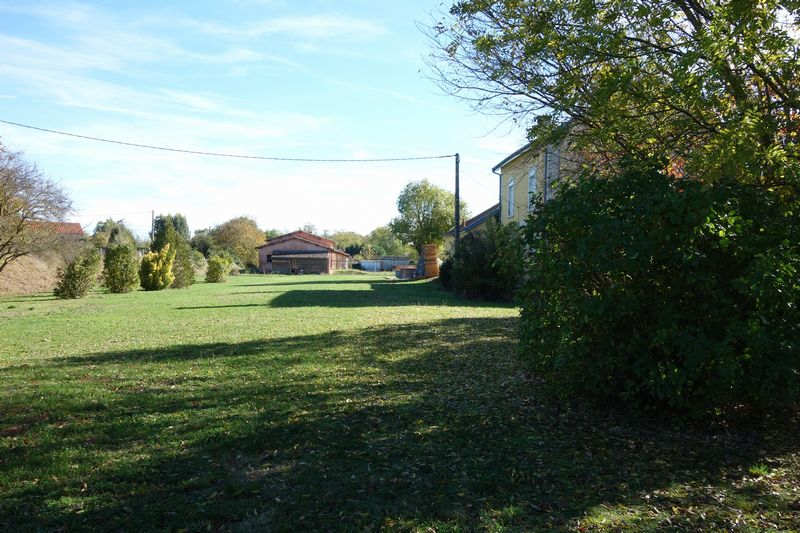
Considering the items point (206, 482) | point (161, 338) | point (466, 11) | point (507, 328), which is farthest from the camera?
point (507, 328)

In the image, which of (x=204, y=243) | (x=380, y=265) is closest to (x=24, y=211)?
(x=204, y=243)

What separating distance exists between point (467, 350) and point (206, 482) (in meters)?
6.29

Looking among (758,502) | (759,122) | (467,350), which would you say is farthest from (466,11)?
(758,502)

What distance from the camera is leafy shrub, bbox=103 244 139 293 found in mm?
28469

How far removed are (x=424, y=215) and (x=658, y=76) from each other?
56727 millimetres

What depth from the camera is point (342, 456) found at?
14.8ft

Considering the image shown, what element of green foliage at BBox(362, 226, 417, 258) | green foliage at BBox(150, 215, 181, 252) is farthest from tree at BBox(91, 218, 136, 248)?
green foliage at BBox(362, 226, 417, 258)

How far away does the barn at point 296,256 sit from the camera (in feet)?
242

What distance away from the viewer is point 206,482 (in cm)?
395

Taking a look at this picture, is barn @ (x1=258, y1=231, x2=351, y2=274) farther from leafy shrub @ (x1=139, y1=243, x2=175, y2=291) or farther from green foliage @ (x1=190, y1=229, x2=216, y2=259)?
leafy shrub @ (x1=139, y1=243, x2=175, y2=291)

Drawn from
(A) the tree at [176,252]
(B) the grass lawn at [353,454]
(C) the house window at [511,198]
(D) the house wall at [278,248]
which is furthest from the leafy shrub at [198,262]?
(B) the grass lawn at [353,454]

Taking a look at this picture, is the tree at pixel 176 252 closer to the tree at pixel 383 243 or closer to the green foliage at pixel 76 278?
the green foliage at pixel 76 278

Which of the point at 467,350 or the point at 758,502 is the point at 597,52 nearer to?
the point at 758,502

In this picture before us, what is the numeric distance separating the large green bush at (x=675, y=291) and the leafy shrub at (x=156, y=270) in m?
31.1
